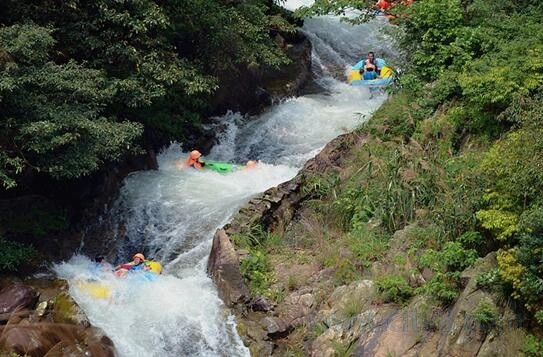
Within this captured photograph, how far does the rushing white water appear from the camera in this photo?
9016 millimetres

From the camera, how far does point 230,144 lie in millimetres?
15570

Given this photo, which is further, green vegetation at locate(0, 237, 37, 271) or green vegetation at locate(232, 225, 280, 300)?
green vegetation at locate(0, 237, 37, 271)

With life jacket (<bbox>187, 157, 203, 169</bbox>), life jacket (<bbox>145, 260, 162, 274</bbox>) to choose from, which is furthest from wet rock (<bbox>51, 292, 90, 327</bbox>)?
life jacket (<bbox>187, 157, 203, 169</bbox>)

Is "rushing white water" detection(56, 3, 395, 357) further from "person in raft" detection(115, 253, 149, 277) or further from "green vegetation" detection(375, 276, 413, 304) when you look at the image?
"green vegetation" detection(375, 276, 413, 304)

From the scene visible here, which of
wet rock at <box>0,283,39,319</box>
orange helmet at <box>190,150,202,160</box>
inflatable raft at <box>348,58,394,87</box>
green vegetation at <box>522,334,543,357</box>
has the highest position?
inflatable raft at <box>348,58,394,87</box>

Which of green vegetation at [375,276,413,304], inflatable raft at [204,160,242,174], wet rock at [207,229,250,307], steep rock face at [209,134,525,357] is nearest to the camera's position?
steep rock face at [209,134,525,357]

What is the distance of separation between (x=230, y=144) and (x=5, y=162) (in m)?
6.97

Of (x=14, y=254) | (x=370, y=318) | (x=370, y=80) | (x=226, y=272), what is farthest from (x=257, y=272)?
(x=370, y=80)

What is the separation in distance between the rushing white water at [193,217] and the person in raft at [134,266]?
0.54 ft

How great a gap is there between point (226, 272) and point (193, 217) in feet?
7.31

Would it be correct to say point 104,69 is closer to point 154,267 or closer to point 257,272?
point 154,267

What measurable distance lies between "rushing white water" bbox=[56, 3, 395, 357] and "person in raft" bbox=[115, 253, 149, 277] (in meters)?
0.17

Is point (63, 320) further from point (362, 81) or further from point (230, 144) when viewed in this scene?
point (362, 81)

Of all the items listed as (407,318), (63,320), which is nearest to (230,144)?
(63,320)
